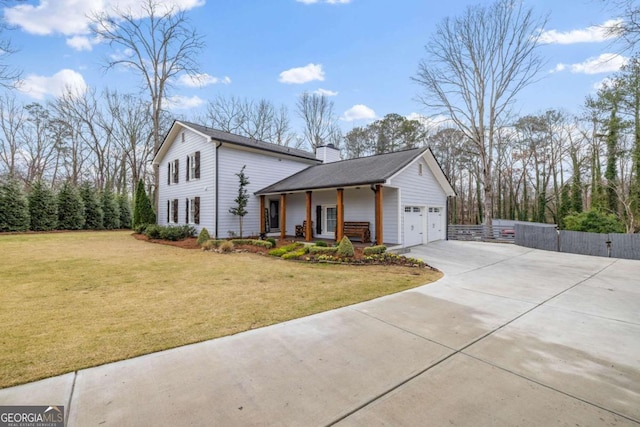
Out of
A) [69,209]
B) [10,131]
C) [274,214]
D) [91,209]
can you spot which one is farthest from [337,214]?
[10,131]

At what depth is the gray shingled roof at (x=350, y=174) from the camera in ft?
36.3

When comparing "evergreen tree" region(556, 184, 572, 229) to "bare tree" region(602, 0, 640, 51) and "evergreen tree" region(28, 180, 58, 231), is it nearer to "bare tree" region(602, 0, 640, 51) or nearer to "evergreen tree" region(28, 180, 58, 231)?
"bare tree" region(602, 0, 640, 51)

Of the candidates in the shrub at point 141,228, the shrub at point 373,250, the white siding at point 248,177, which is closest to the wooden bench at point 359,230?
the shrub at point 373,250

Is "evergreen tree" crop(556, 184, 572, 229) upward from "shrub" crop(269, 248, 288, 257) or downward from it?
upward

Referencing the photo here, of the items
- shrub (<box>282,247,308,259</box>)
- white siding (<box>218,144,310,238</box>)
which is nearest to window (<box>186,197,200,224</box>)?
white siding (<box>218,144,310,238</box>)

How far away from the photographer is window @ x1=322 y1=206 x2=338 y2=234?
14062 millimetres

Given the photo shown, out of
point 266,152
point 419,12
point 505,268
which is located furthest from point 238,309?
point 419,12

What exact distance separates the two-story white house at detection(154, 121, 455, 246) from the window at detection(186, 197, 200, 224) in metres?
0.05

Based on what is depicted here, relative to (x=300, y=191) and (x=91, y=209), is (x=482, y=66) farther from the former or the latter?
(x=91, y=209)

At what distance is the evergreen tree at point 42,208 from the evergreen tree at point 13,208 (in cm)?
46

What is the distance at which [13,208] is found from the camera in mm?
17453

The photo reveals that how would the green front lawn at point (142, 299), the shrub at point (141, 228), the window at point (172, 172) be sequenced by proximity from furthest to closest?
the shrub at point (141, 228)
the window at point (172, 172)
the green front lawn at point (142, 299)

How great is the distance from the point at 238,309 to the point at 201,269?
3.70 metres

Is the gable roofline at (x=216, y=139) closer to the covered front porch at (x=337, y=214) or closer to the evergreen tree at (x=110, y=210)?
the covered front porch at (x=337, y=214)
